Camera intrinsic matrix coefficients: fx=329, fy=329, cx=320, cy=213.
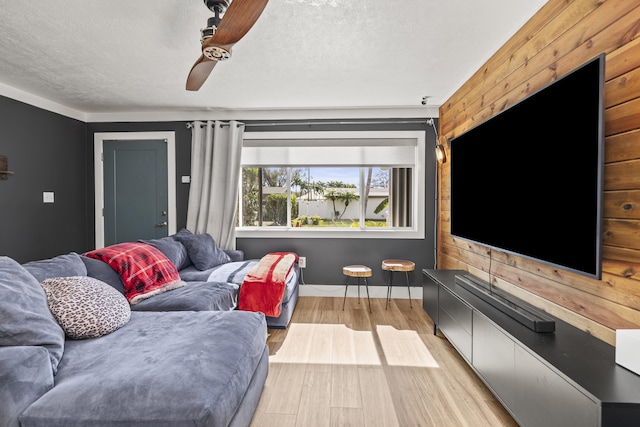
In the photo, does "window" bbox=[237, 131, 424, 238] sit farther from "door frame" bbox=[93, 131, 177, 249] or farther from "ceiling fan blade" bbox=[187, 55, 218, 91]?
"ceiling fan blade" bbox=[187, 55, 218, 91]

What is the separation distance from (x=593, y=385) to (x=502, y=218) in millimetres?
1203

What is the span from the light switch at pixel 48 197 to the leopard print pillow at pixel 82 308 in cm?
267

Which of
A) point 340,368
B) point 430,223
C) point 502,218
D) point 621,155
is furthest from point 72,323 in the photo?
point 430,223

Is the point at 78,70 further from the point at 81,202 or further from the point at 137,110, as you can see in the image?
the point at 81,202

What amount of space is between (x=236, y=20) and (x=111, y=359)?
1.67m

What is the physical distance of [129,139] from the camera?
4395 millimetres

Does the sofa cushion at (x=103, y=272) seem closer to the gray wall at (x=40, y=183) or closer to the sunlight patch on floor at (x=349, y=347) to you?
the sunlight patch on floor at (x=349, y=347)

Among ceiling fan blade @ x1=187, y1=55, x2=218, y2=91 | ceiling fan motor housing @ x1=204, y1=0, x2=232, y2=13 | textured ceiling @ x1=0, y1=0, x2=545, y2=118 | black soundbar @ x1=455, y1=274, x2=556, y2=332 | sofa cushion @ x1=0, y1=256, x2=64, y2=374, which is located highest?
textured ceiling @ x1=0, y1=0, x2=545, y2=118

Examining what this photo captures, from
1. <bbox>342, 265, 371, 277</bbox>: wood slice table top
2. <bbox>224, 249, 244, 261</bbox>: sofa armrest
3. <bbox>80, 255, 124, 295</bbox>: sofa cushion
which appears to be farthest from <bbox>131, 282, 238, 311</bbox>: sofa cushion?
<bbox>342, 265, 371, 277</bbox>: wood slice table top

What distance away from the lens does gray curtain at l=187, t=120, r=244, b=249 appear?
4.19 meters

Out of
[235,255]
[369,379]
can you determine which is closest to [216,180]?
[235,255]

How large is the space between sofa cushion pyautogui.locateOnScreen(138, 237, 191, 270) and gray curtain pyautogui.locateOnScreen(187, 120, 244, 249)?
638 millimetres

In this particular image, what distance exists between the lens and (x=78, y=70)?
118 inches

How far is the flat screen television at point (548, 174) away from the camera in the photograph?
142cm
